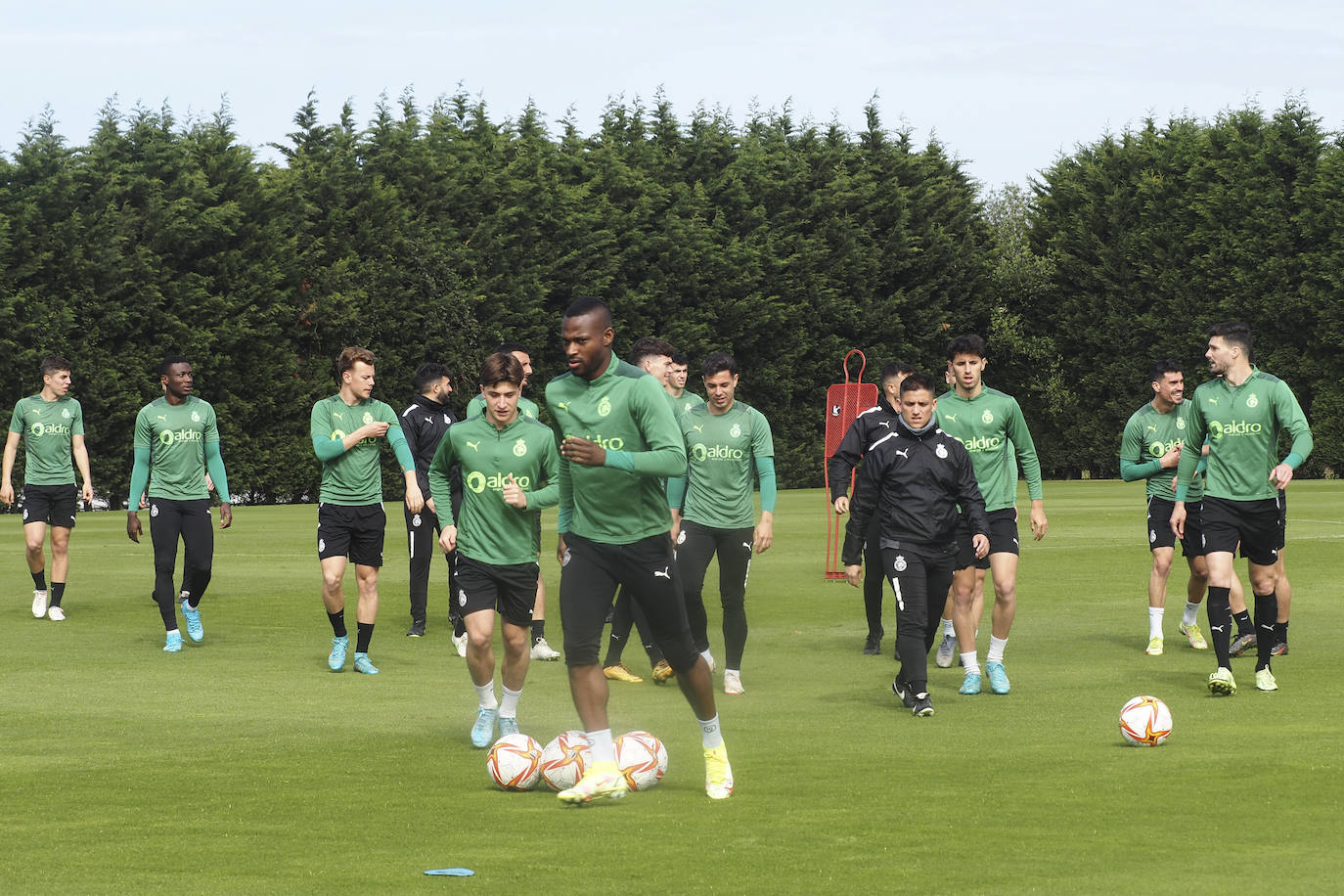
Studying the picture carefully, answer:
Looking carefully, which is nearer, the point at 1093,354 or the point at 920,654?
the point at 920,654

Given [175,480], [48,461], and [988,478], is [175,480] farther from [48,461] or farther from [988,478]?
[988,478]

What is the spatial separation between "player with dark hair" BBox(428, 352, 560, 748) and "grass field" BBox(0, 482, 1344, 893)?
1.49 feet

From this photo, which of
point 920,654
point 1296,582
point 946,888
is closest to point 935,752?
point 920,654

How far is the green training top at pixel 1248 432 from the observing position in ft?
35.4

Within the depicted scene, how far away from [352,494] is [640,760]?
16.8ft

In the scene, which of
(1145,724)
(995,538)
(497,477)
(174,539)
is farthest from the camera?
(174,539)

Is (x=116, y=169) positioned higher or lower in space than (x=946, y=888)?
higher

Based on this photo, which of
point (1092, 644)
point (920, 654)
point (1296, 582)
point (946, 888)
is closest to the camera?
point (946, 888)

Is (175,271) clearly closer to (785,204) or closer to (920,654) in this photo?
(785,204)

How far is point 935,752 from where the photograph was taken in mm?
8633

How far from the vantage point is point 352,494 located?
12.2 meters

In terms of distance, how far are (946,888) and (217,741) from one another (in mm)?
4890

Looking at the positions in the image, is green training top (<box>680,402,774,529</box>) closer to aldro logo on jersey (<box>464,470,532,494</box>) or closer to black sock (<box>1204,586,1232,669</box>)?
aldro logo on jersey (<box>464,470,532,494</box>)

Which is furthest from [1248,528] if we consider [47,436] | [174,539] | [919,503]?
[47,436]
